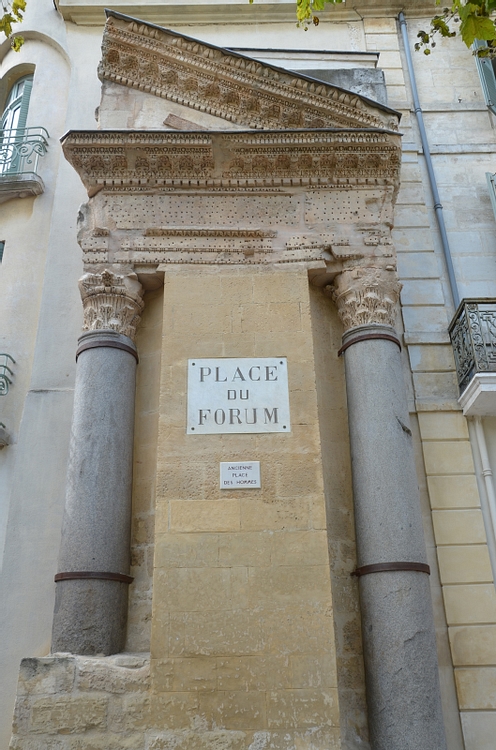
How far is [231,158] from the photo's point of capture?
260 inches

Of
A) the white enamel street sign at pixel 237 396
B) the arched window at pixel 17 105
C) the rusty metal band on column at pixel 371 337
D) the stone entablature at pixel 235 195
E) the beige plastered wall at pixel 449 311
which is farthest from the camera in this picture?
the arched window at pixel 17 105

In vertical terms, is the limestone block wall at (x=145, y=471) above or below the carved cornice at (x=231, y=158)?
below

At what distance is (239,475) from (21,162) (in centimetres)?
579

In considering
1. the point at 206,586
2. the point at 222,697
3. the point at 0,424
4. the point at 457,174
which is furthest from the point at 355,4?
the point at 222,697

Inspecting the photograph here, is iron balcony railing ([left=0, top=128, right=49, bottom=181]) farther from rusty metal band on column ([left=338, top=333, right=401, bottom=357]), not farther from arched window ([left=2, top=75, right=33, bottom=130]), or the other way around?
rusty metal band on column ([left=338, top=333, right=401, bottom=357])

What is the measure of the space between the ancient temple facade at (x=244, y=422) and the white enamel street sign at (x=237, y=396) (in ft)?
0.07

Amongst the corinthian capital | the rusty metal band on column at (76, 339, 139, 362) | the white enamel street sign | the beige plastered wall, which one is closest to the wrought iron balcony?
the rusty metal band on column at (76, 339, 139, 362)

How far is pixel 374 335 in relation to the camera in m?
6.14

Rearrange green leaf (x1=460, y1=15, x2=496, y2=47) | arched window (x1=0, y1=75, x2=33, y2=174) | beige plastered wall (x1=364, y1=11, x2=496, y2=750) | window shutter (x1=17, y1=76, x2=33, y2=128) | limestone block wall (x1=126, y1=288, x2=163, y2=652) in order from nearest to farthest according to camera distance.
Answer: green leaf (x1=460, y1=15, x2=496, y2=47), limestone block wall (x1=126, y1=288, x2=163, y2=652), beige plastered wall (x1=364, y1=11, x2=496, y2=750), arched window (x1=0, y1=75, x2=33, y2=174), window shutter (x1=17, y1=76, x2=33, y2=128)

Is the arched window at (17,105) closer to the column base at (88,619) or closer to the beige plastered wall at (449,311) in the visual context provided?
the beige plastered wall at (449,311)

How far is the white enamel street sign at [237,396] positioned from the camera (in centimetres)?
561

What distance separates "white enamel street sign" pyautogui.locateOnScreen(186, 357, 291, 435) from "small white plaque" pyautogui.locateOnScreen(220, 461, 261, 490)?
0.29 metres

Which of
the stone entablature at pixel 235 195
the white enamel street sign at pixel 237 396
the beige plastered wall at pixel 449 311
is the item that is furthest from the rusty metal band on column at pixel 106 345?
the beige plastered wall at pixel 449 311

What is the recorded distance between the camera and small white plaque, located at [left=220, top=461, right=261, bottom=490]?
540 cm
